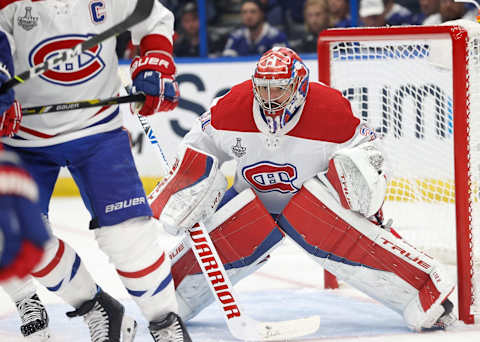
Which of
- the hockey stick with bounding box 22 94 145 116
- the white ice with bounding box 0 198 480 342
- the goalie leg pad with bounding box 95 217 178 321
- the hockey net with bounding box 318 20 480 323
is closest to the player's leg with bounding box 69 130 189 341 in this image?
the goalie leg pad with bounding box 95 217 178 321

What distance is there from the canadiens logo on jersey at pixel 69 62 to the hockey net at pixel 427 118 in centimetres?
98

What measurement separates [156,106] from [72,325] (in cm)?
105

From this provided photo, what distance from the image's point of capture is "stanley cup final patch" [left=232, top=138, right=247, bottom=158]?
2.89 m

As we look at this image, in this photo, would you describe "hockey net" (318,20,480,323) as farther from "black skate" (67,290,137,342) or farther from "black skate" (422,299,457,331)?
"black skate" (67,290,137,342)

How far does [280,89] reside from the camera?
2.74 m

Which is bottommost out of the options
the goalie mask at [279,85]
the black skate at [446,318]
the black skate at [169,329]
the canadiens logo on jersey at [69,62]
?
the black skate at [446,318]

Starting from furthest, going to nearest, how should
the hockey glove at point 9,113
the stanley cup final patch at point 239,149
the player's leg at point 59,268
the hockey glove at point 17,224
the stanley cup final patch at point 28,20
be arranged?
the stanley cup final patch at point 239,149, the player's leg at point 59,268, the stanley cup final patch at point 28,20, the hockey glove at point 9,113, the hockey glove at point 17,224

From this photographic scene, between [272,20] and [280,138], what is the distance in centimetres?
323

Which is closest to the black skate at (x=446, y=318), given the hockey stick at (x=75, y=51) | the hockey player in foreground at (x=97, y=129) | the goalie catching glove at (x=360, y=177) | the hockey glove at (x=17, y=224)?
the goalie catching glove at (x=360, y=177)

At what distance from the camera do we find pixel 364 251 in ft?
9.39

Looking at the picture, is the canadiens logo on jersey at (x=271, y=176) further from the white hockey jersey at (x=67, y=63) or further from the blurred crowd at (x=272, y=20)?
the blurred crowd at (x=272, y=20)

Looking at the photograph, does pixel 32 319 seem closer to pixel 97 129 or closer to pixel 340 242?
pixel 97 129

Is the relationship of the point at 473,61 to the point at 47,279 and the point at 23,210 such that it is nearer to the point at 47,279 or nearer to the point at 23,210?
the point at 47,279

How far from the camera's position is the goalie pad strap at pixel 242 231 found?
287cm
